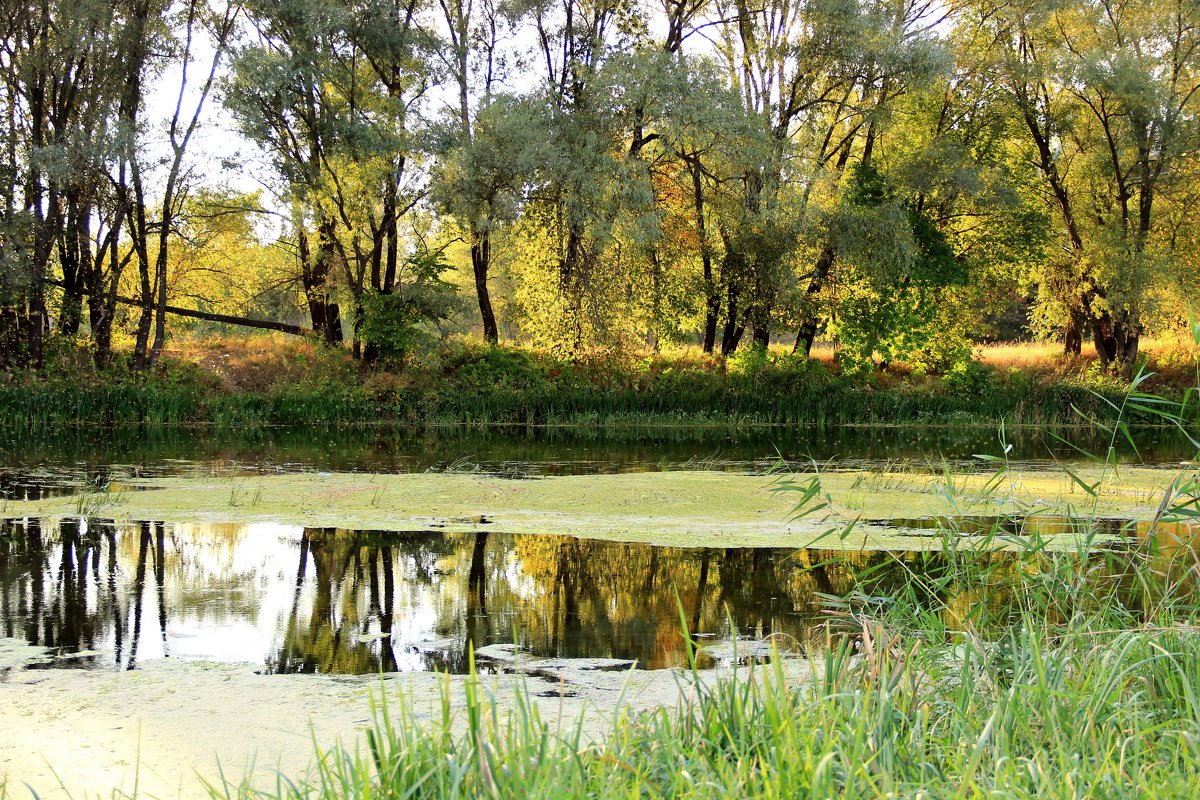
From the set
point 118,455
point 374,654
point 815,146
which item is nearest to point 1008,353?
point 815,146

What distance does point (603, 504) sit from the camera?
8836mm

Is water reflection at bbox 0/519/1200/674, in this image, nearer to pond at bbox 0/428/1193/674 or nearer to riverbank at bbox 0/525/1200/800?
pond at bbox 0/428/1193/674

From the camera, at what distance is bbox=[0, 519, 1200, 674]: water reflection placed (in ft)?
15.5

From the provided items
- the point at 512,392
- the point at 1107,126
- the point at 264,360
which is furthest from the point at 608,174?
the point at 1107,126

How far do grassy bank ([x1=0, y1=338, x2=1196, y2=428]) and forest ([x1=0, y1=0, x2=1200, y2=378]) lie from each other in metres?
0.64

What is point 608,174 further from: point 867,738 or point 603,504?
point 867,738

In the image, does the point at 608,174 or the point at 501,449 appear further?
the point at 608,174

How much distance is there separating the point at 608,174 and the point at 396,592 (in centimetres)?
1494

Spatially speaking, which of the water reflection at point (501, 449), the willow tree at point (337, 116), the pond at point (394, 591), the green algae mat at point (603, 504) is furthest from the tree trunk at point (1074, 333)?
the pond at point (394, 591)

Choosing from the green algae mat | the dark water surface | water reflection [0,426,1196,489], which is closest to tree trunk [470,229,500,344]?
water reflection [0,426,1196,489]

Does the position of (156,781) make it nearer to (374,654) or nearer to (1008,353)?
(374,654)

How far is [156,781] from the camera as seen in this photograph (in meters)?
3.16

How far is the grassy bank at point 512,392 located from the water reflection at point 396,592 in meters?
11.5

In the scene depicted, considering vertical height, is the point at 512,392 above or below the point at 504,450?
above
